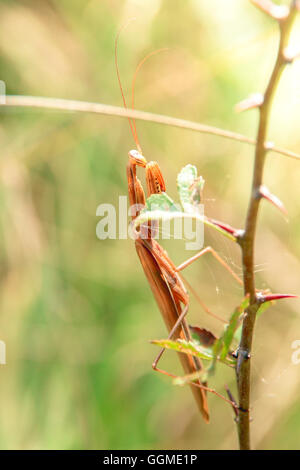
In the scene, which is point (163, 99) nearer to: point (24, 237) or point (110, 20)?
point (110, 20)

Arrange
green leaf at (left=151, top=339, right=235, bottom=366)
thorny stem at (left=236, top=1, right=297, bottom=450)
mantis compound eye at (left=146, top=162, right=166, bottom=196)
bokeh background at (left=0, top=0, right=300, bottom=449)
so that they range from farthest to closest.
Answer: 1. bokeh background at (left=0, top=0, right=300, bottom=449)
2. mantis compound eye at (left=146, top=162, right=166, bottom=196)
3. green leaf at (left=151, top=339, right=235, bottom=366)
4. thorny stem at (left=236, top=1, right=297, bottom=450)

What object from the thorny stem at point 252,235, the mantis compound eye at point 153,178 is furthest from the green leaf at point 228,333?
the mantis compound eye at point 153,178

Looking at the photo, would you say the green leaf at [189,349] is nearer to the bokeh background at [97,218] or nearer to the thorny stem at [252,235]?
the thorny stem at [252,235]

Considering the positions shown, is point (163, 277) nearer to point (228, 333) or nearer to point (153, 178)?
point (153, 178)

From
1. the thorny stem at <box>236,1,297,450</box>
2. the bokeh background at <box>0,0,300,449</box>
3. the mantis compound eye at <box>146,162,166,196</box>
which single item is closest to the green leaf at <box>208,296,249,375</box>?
the thorny stem at <box>236,1,297,450</box>

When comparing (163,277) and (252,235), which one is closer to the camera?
(252,235)

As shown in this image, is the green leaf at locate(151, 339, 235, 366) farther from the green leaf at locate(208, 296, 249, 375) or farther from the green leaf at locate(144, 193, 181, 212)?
the green leaf at locate(144, 193, 181, 212)

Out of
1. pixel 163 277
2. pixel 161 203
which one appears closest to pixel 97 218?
pixel 163 277
